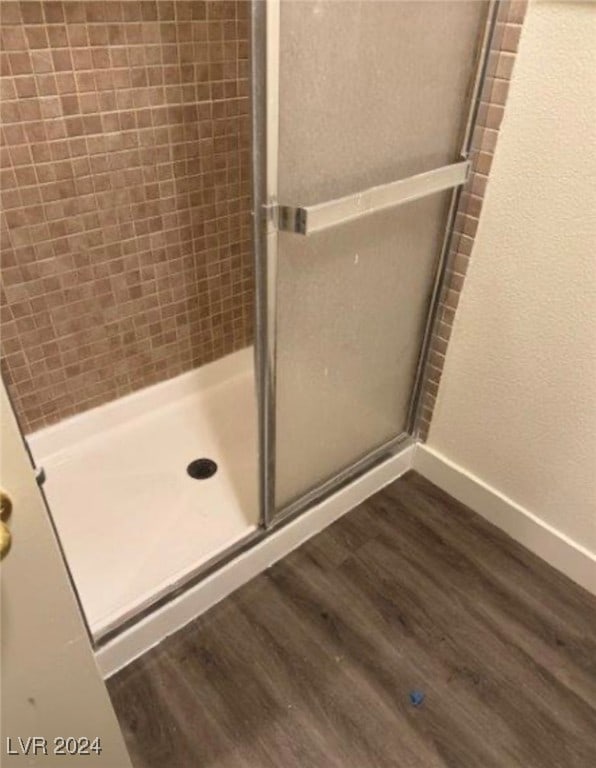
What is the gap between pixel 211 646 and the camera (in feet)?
4.40

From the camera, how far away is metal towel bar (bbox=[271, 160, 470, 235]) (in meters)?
1.01

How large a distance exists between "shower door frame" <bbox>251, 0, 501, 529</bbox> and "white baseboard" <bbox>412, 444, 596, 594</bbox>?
11cm

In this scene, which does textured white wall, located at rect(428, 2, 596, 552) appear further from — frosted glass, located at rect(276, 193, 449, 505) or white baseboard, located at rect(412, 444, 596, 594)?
frosted glass, located at rect(276, 193, 449, 505)

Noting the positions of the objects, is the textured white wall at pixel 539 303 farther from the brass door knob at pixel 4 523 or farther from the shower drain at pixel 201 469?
the brass door knob at pixel 4 523

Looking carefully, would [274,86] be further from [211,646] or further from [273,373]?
[211,646]

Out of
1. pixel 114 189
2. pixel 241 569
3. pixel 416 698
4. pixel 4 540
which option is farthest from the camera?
pixel 114 189

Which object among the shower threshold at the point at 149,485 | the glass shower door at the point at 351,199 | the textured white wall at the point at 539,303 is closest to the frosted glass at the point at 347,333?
the glass shower door at the point at 351,199

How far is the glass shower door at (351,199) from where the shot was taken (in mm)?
968

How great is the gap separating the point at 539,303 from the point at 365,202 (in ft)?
1.64

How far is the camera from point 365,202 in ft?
3.68

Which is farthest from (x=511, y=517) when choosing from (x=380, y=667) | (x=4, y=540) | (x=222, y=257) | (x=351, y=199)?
(x=4, y=540)

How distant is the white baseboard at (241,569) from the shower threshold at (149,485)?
0.04 meters

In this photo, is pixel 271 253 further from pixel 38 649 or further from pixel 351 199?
pixel 38 649

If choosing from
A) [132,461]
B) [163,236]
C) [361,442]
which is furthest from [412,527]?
[163,236]
